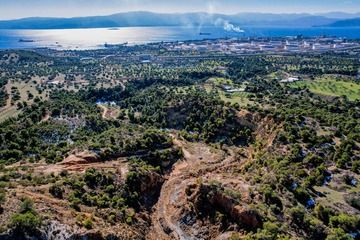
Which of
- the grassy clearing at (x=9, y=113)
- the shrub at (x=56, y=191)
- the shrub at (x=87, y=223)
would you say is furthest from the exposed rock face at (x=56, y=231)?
the grassy clearing at (x=9, y=113)

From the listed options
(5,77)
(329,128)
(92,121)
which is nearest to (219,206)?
(329,128)

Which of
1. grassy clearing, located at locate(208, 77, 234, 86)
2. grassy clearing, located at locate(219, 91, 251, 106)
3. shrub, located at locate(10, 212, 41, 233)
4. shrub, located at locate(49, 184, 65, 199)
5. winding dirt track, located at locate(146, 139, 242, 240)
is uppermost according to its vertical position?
shrub, located at locate(10, 212, 41, 233)

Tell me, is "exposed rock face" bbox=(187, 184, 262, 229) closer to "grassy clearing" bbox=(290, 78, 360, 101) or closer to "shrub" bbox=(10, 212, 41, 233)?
"shrub" bbox=(10, 212, 41, 233)

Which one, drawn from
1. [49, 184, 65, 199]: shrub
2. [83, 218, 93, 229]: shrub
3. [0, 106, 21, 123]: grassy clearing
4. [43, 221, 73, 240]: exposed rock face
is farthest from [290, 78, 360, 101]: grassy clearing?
[43, 221, 73, 240]: exposed rock face

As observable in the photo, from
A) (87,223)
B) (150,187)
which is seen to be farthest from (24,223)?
(150,187)

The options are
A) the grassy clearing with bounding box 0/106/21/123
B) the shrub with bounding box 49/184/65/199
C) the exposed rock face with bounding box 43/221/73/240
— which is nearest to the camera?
the exposed rock face with bounding box 43/221/73/240
